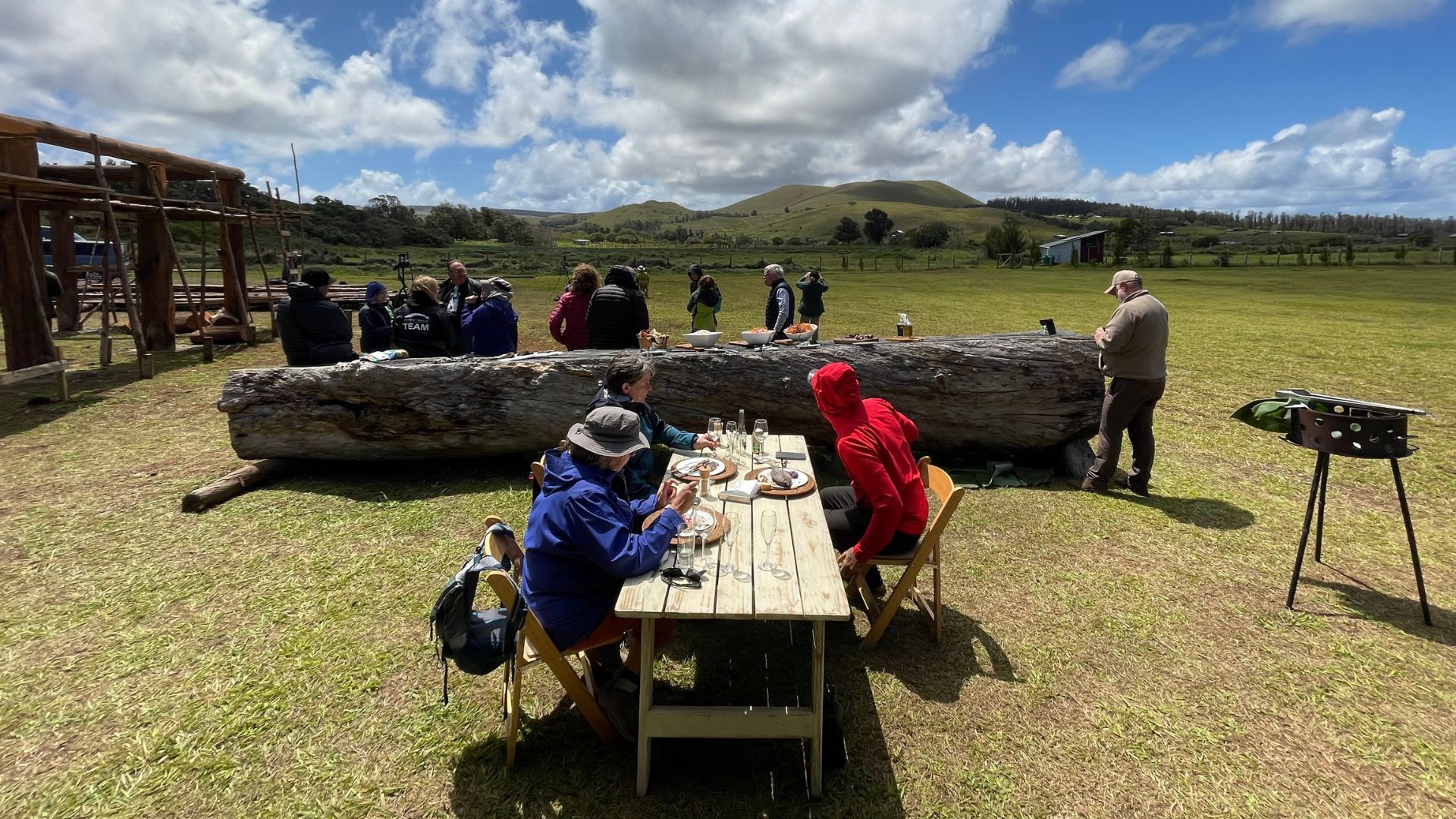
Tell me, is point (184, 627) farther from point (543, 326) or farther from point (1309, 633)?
point (543, 326)

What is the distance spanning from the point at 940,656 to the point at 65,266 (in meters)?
22.2

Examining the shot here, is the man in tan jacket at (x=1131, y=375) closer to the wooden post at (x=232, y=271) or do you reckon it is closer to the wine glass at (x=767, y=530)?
the wine glass at (x=767, y=530)

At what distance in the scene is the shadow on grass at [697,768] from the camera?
309 centimetres

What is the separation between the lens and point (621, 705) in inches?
137

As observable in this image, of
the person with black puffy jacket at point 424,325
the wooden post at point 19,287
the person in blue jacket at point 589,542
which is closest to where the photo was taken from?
the person in blue jacket at point 589,542

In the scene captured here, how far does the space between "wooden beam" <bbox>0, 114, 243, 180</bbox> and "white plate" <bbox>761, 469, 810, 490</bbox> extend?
1338cm

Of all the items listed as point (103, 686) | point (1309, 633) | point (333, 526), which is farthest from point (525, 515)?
point (1309, 633)

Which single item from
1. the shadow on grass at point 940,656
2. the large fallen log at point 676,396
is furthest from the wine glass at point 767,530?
the large fallen log at point 676,396

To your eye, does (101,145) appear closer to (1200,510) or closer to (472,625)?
(472,625)

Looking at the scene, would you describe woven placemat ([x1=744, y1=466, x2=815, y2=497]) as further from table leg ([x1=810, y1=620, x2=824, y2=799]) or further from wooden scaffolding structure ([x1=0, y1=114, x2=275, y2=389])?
wooden scaffolding structure ([x1=0, y1=114, x2=275, y2=389])

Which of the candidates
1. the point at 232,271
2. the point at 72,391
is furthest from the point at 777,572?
the point at 232,271

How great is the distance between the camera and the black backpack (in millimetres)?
2777

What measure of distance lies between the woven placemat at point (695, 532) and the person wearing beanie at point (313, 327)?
19.9 ft

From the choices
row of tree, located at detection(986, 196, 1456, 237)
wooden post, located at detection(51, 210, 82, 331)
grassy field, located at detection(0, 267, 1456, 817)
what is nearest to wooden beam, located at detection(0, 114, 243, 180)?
wooden post, located at detection(51, 210, 82, 331)
